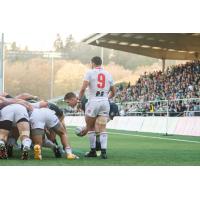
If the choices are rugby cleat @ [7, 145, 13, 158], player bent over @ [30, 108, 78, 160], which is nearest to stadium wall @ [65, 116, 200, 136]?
player bent over @ [30, 108, 78, 160]

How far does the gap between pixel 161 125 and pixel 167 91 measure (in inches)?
402

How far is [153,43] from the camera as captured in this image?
47.5 m

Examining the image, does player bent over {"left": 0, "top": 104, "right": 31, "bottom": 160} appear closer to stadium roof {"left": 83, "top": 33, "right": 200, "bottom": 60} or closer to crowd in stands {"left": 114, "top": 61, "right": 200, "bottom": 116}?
crowd in stands {"left": 114, "top": 61, "right": 200, "bottom": 116}

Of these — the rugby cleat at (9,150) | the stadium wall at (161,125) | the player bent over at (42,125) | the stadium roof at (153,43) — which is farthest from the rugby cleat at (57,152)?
the stadium roof at (153,43)

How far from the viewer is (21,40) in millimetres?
86750

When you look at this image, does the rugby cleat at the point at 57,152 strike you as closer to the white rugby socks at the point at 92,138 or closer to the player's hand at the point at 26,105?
the white rugby socks at the point at 92,138

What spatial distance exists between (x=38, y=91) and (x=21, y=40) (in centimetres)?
1171

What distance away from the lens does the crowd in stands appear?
2797cm

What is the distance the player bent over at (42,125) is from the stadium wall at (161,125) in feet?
41.4

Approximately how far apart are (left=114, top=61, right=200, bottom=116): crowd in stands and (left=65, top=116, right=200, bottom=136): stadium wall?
833mm

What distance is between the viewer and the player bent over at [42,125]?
10.1 meters

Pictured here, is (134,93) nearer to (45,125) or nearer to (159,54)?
(159,54)

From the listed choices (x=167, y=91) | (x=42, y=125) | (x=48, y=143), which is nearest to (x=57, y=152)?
(x=48, y=143)
